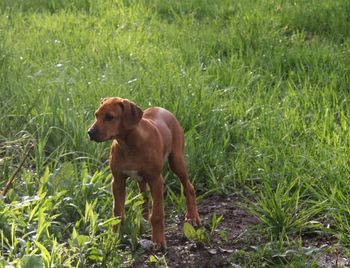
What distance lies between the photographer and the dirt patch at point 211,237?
12.9 ft

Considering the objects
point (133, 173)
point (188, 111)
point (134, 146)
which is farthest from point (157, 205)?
point (188, 111)

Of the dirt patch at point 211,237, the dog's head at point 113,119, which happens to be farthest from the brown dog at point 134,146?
the dirt patch at point 211,237

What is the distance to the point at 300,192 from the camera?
4.54m

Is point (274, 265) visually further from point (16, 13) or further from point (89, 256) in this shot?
point (16, 13)

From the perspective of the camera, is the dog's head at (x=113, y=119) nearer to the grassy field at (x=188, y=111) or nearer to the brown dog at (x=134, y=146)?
the brown dog at (x=134, y=146)

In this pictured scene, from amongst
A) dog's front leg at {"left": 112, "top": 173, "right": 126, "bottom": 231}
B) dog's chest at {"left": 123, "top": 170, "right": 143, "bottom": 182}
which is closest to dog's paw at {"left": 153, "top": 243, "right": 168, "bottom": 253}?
dog's front leg at {"left": 112, "top": 173, "right": 126, "bottom": 231}

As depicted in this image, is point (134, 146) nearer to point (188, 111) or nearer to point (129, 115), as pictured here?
point (129, 115)

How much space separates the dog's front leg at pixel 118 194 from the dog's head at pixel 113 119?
23cm

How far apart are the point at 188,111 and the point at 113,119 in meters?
1.65

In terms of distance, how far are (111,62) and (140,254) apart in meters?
3.03

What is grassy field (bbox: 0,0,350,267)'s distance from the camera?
3877 mm

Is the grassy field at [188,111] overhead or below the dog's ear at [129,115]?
below

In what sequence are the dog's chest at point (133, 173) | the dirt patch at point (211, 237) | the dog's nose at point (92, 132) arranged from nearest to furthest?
1. the dog's nose at point (92, 132)
2. the dog's chest at point (133, 173)
3. the dirt patch at point (211, 237)

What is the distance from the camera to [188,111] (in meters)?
5.34
